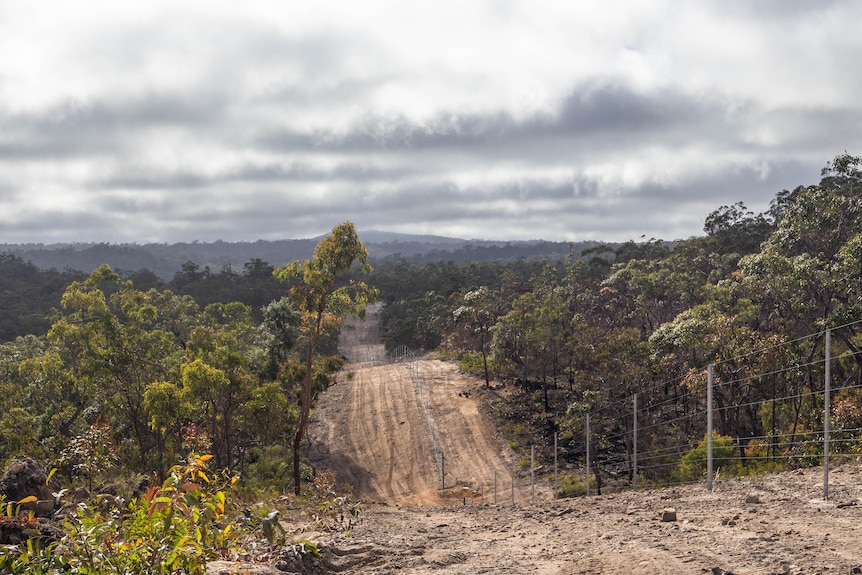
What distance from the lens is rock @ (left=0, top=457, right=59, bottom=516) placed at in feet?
24.0

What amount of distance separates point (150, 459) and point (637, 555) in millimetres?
20698

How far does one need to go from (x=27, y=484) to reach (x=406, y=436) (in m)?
26.2

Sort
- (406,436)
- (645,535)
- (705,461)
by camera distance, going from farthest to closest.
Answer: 1. (406,436)
2. (705,461)
3. (645,535)

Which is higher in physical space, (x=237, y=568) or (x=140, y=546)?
(x=140, y=546)

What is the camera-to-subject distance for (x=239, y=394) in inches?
851

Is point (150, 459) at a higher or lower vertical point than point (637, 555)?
lower

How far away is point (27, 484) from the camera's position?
7.47 meters

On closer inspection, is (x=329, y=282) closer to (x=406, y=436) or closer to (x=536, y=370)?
(x=406, y=436)

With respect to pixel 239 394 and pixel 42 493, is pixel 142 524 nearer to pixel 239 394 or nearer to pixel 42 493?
pixel 42 493

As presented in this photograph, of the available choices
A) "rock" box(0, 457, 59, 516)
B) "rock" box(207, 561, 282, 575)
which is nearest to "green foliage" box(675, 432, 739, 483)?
"rock" box(207, 561, 282, 575)

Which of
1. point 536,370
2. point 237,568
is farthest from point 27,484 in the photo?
point 536,370

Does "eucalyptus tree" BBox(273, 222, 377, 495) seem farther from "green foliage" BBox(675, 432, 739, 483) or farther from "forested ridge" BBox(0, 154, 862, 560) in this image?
"green foliage" BBox(675, 432, 739, 483)

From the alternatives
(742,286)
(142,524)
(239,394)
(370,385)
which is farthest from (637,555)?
(370,385)

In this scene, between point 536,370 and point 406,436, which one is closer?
point 406,436
